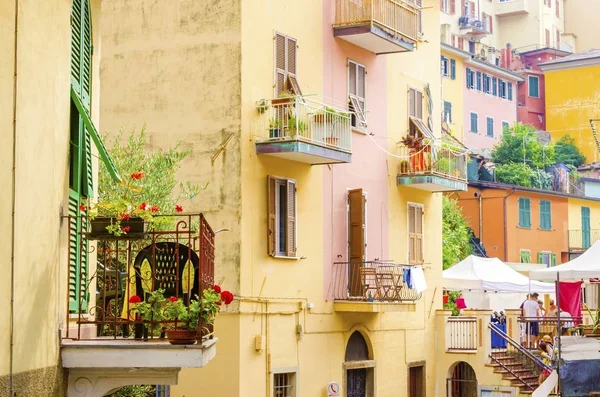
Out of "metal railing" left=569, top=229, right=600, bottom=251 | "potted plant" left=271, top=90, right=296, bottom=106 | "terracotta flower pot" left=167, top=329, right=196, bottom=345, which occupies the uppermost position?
"potted plant" left=271, top=90, right=296, bottom=106

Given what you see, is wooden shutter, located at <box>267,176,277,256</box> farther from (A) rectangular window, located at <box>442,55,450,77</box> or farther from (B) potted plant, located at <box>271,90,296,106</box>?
(A) rectangular window, located at <box>442,55,450,77</box>

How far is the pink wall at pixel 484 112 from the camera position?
7112 centimetres

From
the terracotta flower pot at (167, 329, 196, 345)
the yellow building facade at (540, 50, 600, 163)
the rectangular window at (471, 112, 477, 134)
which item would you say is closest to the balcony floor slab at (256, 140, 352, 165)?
the terracotta flower pot at (167, 329, 196, 345)

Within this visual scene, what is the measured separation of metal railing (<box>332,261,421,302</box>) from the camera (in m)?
26.9

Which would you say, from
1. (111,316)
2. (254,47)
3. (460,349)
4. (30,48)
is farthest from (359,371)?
(30,48)

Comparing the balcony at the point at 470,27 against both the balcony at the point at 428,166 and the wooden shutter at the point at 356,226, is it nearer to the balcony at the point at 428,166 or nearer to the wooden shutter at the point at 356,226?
the balcony at the point at 428,166

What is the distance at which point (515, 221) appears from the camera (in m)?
49.9

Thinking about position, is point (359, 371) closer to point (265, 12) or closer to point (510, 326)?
point (510, 326)

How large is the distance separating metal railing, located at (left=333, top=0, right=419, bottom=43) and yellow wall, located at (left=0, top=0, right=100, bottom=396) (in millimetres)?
15713

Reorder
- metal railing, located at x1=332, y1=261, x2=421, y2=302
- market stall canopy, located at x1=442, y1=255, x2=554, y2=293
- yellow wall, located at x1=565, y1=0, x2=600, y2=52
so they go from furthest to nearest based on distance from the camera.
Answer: yellow wall, located at x1=565, y1=0, x2=600, y2=52 < market stall canopy, located at x1=442, y1=255, x2=554, y2=293 < metal railing, located at x1=332, y1=261, x2=421, y2=302

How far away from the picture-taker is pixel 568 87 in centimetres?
7662

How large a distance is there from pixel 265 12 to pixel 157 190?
5.95 metres

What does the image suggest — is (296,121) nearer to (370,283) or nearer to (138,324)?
(370,283)

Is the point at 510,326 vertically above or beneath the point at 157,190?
beneath
